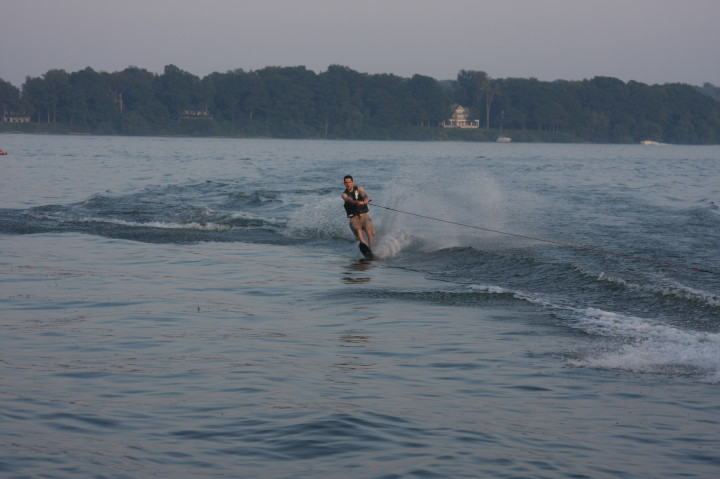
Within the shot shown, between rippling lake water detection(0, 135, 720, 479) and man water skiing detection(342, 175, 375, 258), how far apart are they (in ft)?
1.42

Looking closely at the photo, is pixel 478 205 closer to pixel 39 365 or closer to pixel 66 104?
pixel 39 365

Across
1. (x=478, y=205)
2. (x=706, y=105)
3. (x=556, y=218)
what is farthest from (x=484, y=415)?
(x=706, y=105)

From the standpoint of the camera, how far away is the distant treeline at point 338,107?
14162 cm

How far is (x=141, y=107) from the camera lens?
14338 cm

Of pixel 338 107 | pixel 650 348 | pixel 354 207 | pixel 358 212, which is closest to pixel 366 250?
pixel 358 212

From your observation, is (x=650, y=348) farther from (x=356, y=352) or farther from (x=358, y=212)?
(x=358, y=212)

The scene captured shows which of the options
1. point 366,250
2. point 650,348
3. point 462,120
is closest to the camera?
point 650,348

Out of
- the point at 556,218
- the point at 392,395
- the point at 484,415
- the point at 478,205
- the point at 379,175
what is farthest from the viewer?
the point at 379,175

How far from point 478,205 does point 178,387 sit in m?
19.2

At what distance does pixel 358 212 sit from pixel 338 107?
134 metres

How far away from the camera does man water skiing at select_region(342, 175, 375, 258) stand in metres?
16.4

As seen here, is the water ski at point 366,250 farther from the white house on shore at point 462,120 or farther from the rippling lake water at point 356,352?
the white house on shore at point 462,120

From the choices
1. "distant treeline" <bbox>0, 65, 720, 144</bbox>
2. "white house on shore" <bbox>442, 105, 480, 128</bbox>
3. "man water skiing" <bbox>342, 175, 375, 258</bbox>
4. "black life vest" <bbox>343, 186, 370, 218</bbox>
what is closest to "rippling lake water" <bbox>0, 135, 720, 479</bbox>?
"man water skiing" <bbox>342, 175, 375, 258</bbox>

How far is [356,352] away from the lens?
8.44m
